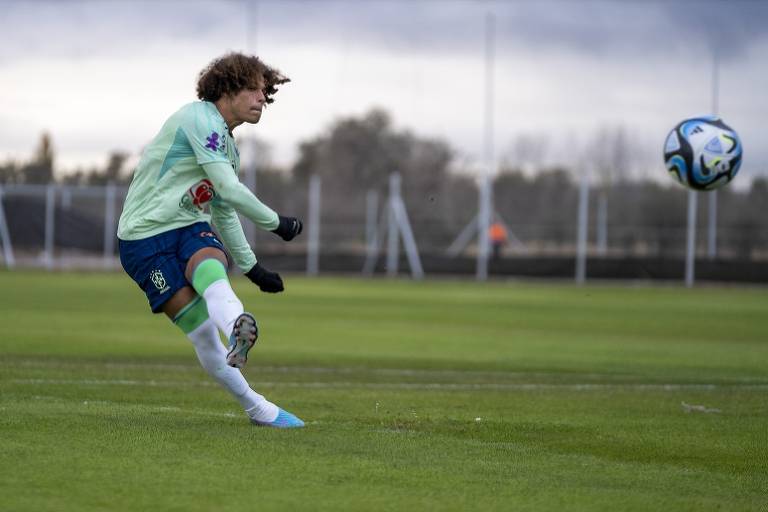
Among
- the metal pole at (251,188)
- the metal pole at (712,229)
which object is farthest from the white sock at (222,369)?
the metal pole at (251,188)

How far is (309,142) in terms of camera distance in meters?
88.8

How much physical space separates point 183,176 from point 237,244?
0.58 metres

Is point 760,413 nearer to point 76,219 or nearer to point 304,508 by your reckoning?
point 304,508

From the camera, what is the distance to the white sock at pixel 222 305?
22.2ft

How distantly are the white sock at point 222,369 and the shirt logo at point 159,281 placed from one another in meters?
0.29

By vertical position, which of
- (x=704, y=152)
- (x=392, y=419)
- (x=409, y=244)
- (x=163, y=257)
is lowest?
(x=392, y=419)

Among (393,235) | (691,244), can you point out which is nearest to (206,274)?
(691,244)

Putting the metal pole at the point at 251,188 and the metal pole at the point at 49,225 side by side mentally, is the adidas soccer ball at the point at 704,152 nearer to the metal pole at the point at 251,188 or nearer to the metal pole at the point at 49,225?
the metal pole at the point at 251,188

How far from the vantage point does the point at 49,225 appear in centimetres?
4838

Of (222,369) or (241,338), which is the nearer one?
(241,338)

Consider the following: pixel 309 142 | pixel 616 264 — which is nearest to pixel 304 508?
pixel 616 264

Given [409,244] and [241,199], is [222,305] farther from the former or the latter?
[409,244]

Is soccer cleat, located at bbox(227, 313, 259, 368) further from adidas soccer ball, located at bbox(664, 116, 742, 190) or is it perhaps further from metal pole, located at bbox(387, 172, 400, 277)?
metal pole, located at bbox(387, 172, 400, 277)

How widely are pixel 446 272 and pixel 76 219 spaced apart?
1509cm
